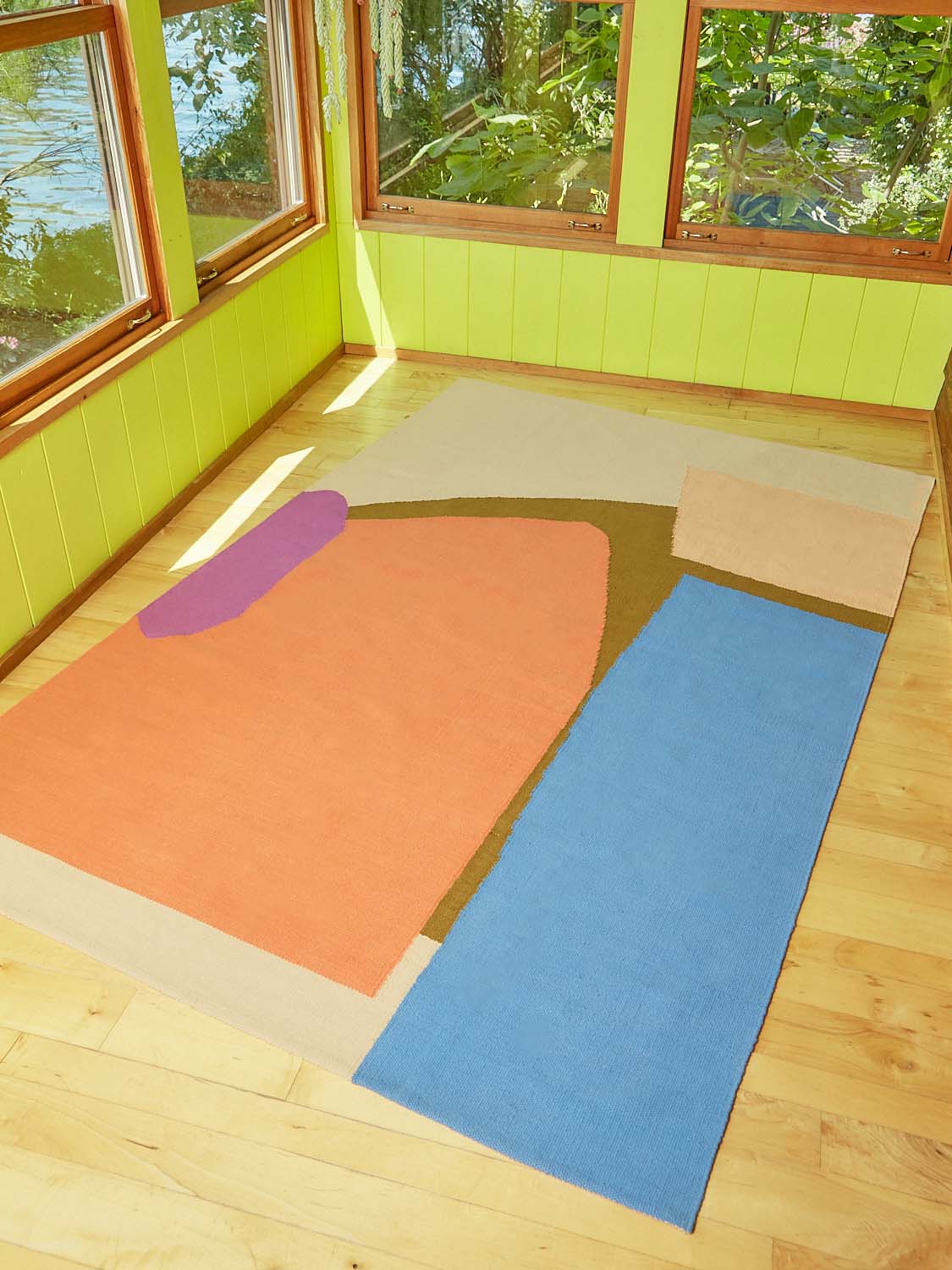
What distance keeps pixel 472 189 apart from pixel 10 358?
2238 mm

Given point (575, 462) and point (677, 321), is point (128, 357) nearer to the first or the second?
point (575, 462)

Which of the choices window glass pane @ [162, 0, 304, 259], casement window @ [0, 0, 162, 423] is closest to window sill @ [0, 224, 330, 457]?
casement window @ [0, 0, 162, 423]

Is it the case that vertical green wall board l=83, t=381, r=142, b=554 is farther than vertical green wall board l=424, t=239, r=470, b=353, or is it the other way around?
vertical green wall board l=424, t=239, r=470, b=353

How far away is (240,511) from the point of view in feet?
11.9

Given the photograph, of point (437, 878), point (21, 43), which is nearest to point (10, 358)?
point (21, 43)

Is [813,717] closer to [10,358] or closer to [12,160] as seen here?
[10,358]

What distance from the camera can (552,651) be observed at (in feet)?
9.67

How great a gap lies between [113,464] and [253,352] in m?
0.98

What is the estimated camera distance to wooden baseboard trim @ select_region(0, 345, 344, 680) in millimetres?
2932

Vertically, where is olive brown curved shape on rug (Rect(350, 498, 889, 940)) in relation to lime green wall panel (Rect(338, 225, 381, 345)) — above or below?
below

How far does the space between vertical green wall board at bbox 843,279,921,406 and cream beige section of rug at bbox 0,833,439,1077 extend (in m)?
3.12

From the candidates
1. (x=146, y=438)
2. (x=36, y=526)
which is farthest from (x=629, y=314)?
(x=36, y=526)

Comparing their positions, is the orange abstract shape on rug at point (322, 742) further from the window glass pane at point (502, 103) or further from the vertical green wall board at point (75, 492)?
the window glass pane at point (502, 103)

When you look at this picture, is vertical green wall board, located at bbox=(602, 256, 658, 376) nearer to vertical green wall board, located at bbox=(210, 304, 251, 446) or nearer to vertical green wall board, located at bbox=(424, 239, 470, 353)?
vertical green wall board, located at bbox=(424, 239, 470, 353)
